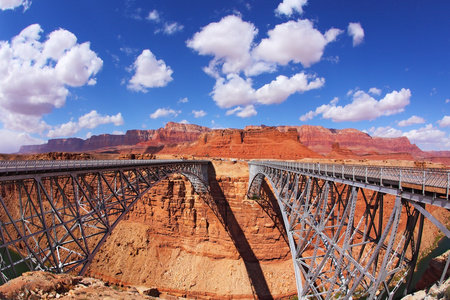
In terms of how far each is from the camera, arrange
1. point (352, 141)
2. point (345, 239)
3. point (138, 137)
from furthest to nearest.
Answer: point (138, 137) < point (352, 141) < point (345, 239)

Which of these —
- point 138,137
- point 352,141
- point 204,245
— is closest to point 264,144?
point 204,245

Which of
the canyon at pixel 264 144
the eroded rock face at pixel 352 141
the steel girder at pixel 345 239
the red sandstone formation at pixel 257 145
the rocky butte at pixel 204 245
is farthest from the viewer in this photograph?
the eroded rock face at pixel 352 141

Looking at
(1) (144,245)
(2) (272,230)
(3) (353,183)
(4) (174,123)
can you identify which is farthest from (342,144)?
(3) (353,183)

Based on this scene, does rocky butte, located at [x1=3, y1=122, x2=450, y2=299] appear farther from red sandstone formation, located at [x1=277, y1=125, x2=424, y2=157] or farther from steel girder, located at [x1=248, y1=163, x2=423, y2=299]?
red sandstone formation, located at [x1=277, y1=125, x2=424, y2=157]

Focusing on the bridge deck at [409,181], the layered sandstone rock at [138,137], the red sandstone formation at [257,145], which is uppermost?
the layered sandstone rock at [138,137]

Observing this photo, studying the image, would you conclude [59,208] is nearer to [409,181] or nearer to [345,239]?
[345,239]

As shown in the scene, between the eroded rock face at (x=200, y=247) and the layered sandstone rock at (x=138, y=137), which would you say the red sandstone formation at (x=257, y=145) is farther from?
the layered sandstone rock at (x=138, y=137)

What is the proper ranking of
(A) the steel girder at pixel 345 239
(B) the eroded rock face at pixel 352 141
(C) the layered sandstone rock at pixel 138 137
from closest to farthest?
(A) the steel girder at pixel 345 239, (B) the eroded rock face at pixel 352 141, (C) the layered sandstone rock at pixel 138 137

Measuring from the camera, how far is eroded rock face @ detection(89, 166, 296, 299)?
29.4 meters

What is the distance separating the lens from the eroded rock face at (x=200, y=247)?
1158 inches

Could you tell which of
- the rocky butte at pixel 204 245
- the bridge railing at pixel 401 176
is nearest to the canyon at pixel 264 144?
the rocky butte at pixel 204 245

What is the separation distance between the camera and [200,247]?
33.5m

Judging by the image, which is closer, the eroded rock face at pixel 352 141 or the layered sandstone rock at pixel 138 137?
the eroded rock face at pixel 352 141

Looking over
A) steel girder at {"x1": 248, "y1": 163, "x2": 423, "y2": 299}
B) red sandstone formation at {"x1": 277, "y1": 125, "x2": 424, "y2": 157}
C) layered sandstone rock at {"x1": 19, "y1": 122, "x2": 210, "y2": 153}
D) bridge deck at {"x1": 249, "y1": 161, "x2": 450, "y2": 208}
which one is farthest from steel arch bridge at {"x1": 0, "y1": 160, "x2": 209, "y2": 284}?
layered sandstone rock at {"x1": 19, "y1": 122, "x2": 210, "y2": 153}
